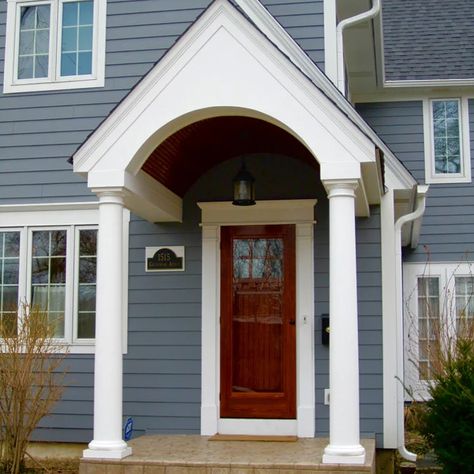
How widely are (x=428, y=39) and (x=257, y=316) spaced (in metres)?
6.97

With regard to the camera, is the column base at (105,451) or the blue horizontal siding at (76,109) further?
the blue horizontal siding at (76,109)

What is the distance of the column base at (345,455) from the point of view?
576 centimetres

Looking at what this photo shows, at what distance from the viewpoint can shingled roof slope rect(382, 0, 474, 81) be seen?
1158 cm

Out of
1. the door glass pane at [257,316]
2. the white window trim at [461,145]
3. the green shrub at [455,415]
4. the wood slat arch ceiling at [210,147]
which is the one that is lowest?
the green shrub at [455,415]

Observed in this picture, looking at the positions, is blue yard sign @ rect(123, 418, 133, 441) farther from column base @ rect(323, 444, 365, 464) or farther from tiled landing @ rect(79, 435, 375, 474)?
column base @ rect(323, 444, 365, 464)

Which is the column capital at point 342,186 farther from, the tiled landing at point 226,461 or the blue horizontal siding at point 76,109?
the blue horizontal siding at point 76,109

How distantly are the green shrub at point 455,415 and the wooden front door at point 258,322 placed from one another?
184 centimetres

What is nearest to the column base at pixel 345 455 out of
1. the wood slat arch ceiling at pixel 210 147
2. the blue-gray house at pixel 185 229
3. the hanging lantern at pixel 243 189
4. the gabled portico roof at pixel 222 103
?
the blue-gray house at pixel 185 229

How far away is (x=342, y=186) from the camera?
19.9 ft

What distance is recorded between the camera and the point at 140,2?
8305 mm

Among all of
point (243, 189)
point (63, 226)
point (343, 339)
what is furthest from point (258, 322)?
point (63, 226)

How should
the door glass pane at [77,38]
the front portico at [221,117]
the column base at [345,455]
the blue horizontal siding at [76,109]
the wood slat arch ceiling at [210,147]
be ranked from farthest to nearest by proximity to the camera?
the door glass pane at [77,38] → the blue horizontal siding at [76,109] → the wood slat arch ceiling at [210,147] → the front portico at [221,117] → the column base at [345,455]

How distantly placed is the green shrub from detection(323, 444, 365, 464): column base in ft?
2.25

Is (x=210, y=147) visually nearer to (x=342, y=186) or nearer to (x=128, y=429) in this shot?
(x=342, y=186)
